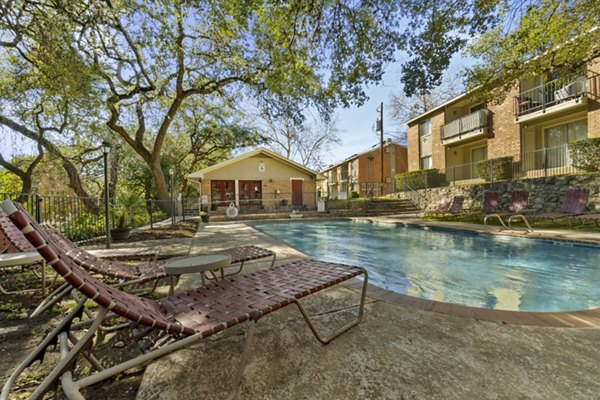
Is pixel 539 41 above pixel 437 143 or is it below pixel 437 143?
above

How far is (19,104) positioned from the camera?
399 inches

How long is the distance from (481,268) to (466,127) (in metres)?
13.7

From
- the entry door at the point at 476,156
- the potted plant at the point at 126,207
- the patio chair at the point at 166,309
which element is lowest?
the patio chair at the point at 166,309

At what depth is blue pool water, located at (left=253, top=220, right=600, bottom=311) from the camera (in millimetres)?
3391

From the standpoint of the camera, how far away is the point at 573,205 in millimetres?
7168

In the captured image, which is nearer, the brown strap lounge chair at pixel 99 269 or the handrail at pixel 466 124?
the brown strap lounge chair at pixel 99 269

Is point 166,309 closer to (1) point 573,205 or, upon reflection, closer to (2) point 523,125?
(1) point 573,205

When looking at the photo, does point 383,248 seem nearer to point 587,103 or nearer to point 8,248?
point 8,248

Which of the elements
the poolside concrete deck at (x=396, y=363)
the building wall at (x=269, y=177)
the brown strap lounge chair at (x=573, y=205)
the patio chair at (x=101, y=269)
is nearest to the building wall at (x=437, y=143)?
the building wall at (x=269, y=177)

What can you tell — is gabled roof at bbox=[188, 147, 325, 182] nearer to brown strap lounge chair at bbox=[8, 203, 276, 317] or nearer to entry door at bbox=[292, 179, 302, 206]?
entry door at bbox=[292, 179, 302, 206]

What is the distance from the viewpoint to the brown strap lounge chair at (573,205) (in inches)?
270

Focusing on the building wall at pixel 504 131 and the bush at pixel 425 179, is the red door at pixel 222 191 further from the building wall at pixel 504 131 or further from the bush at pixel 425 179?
the building wall at pixel 504 131

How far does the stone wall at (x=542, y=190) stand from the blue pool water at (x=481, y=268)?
4.78 m

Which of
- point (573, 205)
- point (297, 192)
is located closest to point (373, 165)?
point (297, 192)
